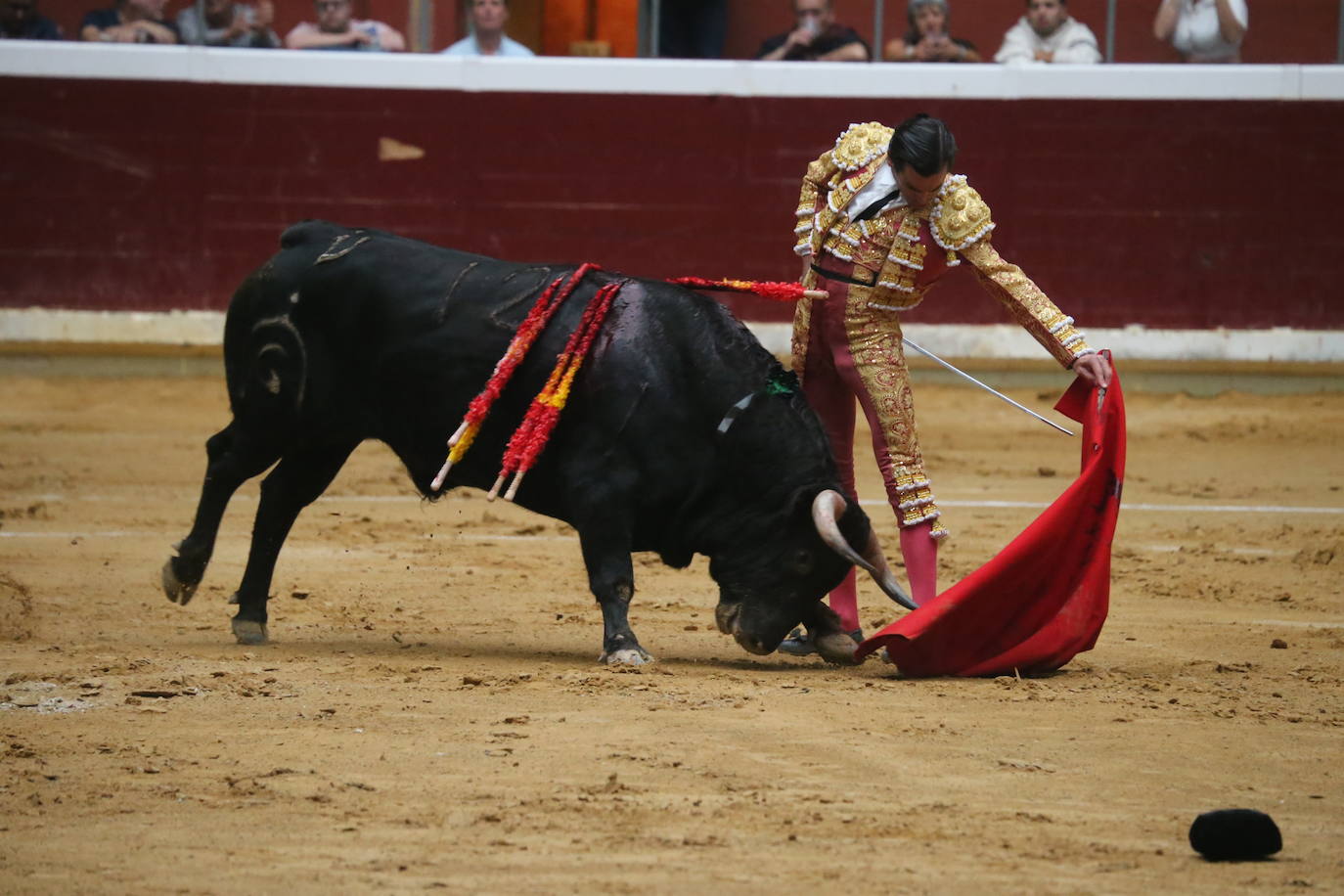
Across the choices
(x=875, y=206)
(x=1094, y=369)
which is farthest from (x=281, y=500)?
(x=1094, y=369)

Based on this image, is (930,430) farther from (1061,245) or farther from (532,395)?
(532,395)

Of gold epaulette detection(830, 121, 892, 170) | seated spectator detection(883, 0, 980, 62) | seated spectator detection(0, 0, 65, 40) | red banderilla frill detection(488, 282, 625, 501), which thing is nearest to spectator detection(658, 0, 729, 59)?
seated spectator detection(883, 0, 980, 62)

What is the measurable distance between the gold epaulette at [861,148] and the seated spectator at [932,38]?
19.9 ft

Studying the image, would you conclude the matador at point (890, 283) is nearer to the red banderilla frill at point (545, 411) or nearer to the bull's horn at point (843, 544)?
the bull's horn at point (843, 544)

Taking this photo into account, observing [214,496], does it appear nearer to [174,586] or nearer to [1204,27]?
[174,586]

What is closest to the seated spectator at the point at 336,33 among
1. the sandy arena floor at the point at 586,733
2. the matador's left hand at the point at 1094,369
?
the sandy arena floor at the point at 586,733

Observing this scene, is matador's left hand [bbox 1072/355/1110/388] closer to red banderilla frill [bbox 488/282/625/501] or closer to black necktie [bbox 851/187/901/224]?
black necktie [bbox 851/187/901/224]

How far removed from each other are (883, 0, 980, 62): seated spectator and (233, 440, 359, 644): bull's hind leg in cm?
631

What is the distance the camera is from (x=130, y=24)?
434 inches

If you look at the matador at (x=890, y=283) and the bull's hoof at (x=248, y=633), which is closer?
Result: the matador at (x=890, y=283)

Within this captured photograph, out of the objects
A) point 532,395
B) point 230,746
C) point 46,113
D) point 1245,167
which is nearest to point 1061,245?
point 1245,167

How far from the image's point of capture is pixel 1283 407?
10797 mm

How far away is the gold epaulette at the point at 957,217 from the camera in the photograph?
4980 millimetres

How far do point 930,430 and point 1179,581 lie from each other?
3.64m
